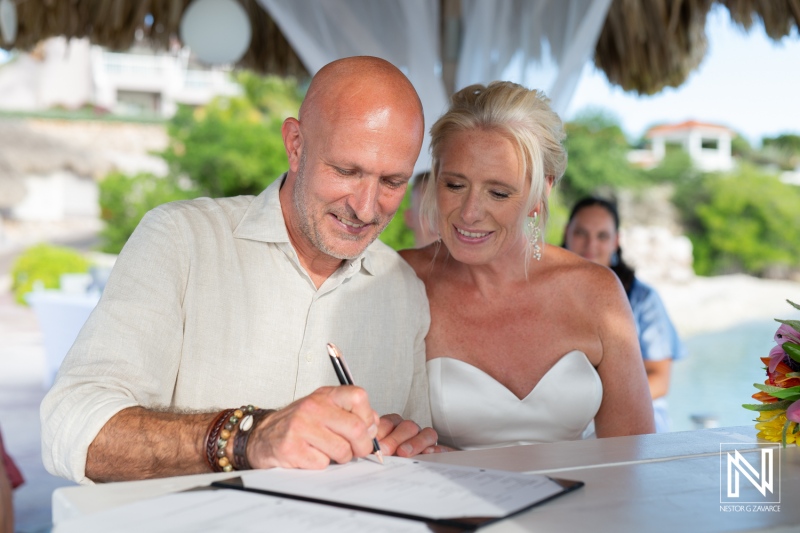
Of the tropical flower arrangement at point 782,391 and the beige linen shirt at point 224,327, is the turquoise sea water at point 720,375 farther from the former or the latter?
the tropical flower arrangement at point 782,391

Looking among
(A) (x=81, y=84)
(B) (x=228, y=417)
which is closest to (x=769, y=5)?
(B) (x=228, y=417)

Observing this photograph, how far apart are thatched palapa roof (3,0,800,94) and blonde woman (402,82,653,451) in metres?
2.17

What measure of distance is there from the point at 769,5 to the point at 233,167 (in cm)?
1631

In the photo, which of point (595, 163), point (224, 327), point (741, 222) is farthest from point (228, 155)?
→ point (224, 327)

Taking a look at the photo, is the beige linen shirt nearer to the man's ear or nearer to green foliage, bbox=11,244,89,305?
the man's ear

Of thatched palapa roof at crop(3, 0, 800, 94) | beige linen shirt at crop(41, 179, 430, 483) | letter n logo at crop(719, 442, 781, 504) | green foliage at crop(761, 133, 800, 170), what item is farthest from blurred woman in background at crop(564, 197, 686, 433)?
green foliage at crop(761, 133, 800, 170)

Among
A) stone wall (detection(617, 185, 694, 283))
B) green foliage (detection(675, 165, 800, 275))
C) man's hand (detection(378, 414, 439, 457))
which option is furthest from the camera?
green foliage (detection(675, 165, 800, 275))

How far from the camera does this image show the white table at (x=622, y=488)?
1058mm

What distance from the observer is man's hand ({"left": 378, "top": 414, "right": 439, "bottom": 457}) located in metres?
1.65

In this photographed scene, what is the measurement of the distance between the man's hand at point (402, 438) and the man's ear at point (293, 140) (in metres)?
0.62

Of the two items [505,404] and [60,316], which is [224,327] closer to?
[505,404]

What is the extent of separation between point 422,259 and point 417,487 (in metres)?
1.43

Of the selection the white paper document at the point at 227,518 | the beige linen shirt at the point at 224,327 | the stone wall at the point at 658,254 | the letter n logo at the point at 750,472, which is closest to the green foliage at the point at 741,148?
the stone wall at the point at 658,254

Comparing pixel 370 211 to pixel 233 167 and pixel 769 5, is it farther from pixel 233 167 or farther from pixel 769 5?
pixel 233 167
